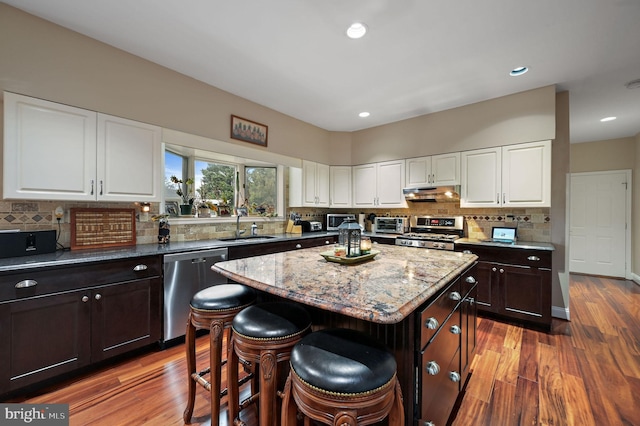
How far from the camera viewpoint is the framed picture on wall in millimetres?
3422

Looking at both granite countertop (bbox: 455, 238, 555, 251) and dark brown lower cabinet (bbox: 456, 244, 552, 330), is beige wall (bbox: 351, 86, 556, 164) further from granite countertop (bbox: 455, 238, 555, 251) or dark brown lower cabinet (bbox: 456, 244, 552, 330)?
dark brown lower cabinet (bbox: 456, 244, 552, 330)

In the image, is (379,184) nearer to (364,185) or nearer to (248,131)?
(364,185)

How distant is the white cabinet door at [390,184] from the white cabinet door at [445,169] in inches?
19.5

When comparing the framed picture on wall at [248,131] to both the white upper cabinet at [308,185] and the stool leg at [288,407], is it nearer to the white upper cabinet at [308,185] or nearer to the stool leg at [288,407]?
the white upper cabinet at [308,185]

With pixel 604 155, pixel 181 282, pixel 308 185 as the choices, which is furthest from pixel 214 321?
pixel 604 155

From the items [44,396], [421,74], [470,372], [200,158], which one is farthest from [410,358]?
[200,158]

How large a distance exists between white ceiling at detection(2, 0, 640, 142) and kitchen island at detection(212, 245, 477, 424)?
1.83 m

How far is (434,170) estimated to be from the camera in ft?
12.9

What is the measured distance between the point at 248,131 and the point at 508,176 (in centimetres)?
341

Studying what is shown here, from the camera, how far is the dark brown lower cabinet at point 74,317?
1726 mm

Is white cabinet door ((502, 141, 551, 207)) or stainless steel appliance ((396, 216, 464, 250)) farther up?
white cabinet door ((502, 141, 551, 207))

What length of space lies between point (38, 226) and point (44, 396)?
1289mm

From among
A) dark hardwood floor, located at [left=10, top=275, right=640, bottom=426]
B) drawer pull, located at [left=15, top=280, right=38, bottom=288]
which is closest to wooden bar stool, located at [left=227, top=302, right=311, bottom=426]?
dark hardwood floor, located at [left=10, top=275, right=640, bottom=426]

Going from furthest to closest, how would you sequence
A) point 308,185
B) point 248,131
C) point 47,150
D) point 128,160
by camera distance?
1. point 308,185
2. point 248,131
3. point 128,160
4. point 47,150
